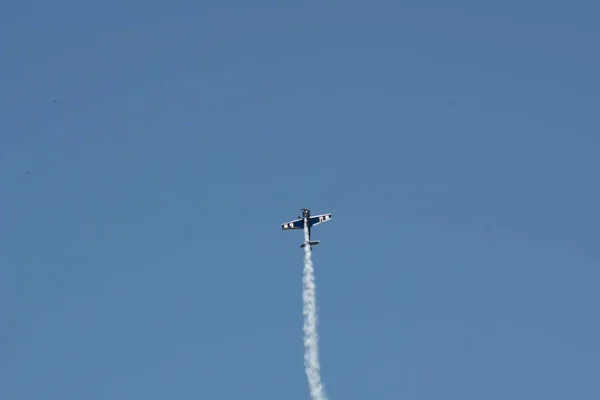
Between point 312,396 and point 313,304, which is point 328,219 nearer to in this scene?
point 313,304

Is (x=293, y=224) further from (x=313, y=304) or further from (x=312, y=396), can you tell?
(x=312, y=396)

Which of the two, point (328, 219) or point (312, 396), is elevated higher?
point (328, 219)

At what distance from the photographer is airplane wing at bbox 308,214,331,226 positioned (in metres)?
189

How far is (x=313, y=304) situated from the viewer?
18650 centimetres

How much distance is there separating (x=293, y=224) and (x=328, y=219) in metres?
6.67

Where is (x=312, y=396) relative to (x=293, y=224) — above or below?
below

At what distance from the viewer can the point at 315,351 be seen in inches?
7052

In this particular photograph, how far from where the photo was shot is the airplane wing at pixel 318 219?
189 metres

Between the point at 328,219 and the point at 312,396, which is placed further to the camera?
the point at 328,219

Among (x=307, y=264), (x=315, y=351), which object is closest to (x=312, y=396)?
(x=315, y=351)

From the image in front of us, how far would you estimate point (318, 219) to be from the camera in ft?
623

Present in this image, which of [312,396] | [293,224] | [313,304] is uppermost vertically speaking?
[293,224]

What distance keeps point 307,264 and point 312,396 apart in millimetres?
28122

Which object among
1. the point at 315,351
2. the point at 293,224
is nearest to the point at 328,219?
the point at 293,224
